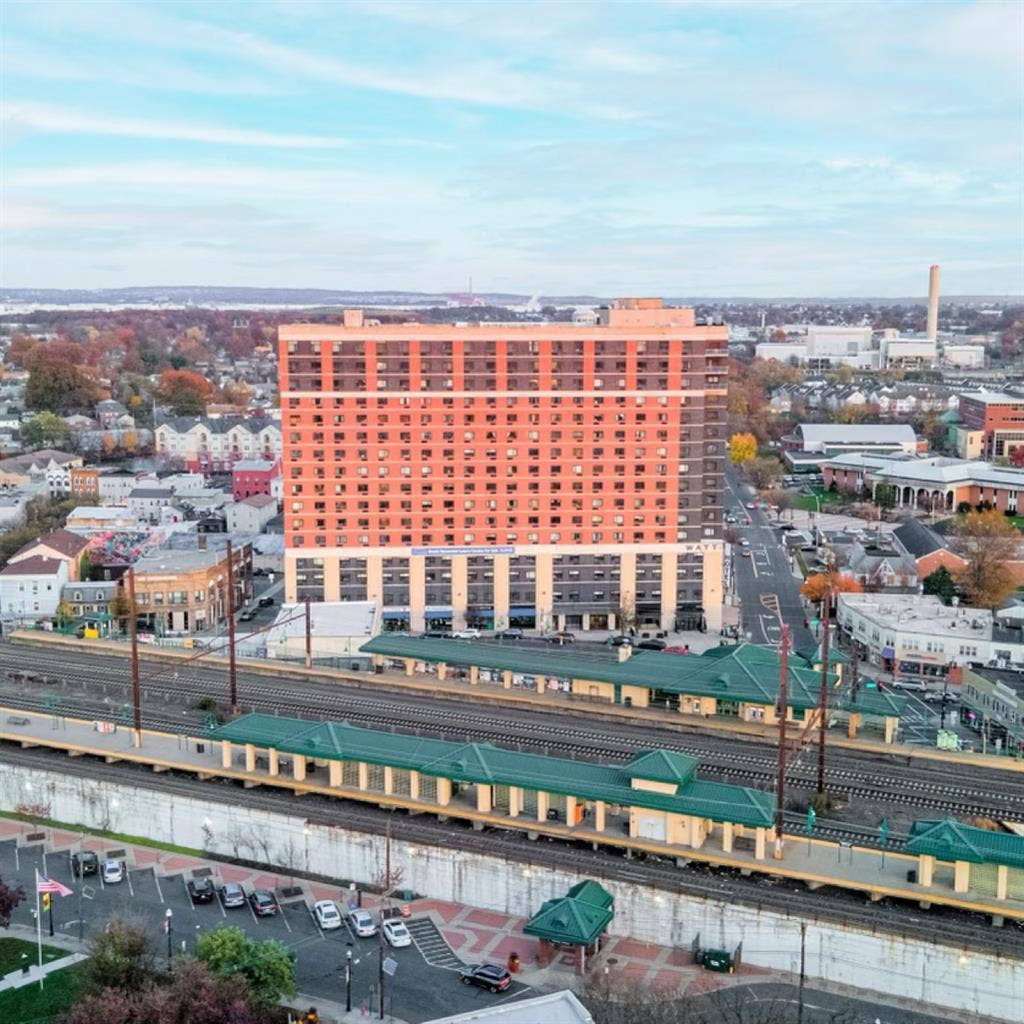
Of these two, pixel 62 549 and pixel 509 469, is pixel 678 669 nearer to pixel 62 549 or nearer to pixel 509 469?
pixel 509 469

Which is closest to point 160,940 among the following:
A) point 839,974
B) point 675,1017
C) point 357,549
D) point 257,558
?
point 675,1017

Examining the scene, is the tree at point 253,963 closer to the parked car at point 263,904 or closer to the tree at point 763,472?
the parked car at point 263,904

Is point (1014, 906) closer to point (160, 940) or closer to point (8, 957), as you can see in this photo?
point (160, 940)

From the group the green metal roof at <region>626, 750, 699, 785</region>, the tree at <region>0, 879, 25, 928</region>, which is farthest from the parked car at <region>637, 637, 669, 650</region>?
the tree at <region>0, 879, 25, 928</region>

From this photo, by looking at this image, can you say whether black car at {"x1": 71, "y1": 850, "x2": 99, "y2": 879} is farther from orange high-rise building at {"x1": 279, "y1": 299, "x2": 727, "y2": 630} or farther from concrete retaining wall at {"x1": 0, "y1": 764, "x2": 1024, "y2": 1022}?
orange high-rise building at {"x1": 279, "y1": 299, "x2": 727, "y2": 630}

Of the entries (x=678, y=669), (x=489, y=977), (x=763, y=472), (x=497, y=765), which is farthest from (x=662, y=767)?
(x=763, y=472)

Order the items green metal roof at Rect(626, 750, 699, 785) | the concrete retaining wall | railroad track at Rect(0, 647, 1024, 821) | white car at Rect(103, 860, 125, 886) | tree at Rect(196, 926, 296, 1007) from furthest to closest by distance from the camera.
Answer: railroad track at Rect(0, 647, 1024, 821) < white car at Rect(103, 860, 125, 886) < green metal roof at Rect(626, 750, 699, 785) < the concrete retaining wall < tree at Rect(196, 926, 296, 1007)
